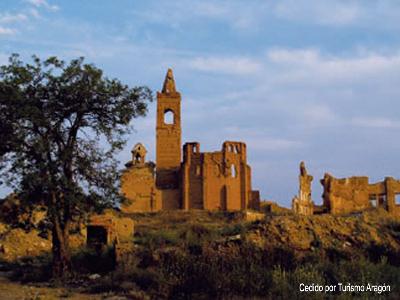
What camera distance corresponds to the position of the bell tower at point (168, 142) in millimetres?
60906

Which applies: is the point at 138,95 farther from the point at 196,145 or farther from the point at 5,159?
the point at 196,145

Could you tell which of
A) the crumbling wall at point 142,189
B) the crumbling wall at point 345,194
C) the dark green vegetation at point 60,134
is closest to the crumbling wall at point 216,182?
the crumbling wall at point 142,189

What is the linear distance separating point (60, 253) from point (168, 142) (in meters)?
46.0

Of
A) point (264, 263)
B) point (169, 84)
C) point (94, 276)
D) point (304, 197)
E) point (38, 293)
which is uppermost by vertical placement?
point (169, 84)

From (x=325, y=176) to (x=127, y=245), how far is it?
42728mm

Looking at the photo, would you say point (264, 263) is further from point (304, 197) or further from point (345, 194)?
point (304, 197)

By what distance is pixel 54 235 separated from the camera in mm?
16781

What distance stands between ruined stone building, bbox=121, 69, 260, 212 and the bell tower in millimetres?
110

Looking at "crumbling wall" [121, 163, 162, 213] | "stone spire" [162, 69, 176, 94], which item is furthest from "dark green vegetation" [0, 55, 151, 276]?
"stone spire" [162, 69, 176, 94]

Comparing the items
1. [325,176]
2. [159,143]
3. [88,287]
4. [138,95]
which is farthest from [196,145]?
[88,287]

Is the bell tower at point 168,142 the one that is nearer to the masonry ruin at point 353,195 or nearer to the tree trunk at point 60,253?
the masonry ruin at point 353,195

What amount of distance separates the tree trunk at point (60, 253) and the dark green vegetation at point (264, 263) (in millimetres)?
444

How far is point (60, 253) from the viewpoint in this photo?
16.3m

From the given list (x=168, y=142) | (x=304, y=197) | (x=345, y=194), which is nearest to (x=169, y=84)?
(x=168, y=142)
